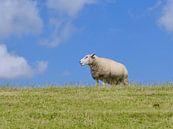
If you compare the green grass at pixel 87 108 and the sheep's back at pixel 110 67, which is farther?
the sheep's back at pixel 110 67

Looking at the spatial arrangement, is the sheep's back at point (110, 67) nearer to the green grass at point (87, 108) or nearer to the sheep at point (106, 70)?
the sheep at point (106, 70)

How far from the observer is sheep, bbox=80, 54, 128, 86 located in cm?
3030

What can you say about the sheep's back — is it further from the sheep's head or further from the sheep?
the sheep's head

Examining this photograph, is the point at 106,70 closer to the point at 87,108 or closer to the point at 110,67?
the point at 110,67

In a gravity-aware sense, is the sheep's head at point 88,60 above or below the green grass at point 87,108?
above

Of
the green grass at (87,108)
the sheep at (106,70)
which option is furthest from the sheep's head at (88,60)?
the green grass at (87,108)

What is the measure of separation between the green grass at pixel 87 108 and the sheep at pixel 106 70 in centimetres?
528

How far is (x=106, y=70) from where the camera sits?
30.3 meters

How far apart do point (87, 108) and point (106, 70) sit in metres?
11.6

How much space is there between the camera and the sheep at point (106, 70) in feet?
99.4

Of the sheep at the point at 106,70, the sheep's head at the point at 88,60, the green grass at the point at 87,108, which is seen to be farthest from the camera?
the sheep's head at the point at 88,60

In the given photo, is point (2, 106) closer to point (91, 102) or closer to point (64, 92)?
point (91, 102)

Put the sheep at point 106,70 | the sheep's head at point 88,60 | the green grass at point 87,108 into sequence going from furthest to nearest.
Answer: the sheep's head at point 88,60 → the sheep at point 106,70 → the green grass at point 87,108

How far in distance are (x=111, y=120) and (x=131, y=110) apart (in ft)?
6.79
